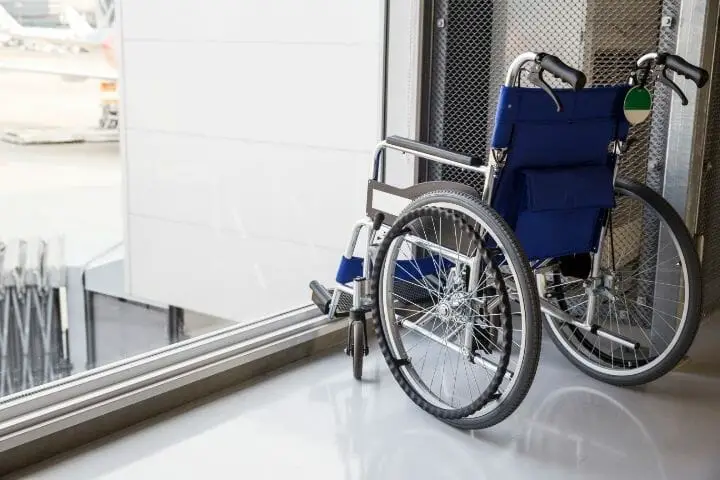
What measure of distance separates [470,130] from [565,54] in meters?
0.42

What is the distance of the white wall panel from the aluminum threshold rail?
97 cm

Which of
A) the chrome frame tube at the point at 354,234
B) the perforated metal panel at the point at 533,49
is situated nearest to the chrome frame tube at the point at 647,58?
the perforated metal panel at the point at 533,49

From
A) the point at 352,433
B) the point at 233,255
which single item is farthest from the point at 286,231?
the point at 352,433

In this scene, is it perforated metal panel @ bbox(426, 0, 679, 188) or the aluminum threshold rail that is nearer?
the aluminum threshold rail

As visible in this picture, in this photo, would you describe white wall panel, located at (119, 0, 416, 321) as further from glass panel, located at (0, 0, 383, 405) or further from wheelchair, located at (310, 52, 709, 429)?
wheelchair, located at (310, 52, 709, 429)

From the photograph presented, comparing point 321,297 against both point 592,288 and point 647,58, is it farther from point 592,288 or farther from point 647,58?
point 647,58

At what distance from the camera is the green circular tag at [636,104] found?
1.95 metres

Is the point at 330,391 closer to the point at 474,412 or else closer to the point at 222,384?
the point at 222,384

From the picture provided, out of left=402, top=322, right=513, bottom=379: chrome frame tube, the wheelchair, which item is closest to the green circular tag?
the wheelchair

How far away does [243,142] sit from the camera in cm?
460

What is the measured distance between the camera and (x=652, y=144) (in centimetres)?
238

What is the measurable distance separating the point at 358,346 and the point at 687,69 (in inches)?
45.5

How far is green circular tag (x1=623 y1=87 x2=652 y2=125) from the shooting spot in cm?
195

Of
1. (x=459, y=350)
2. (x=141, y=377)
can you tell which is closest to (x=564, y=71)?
(x=459, y=350)
